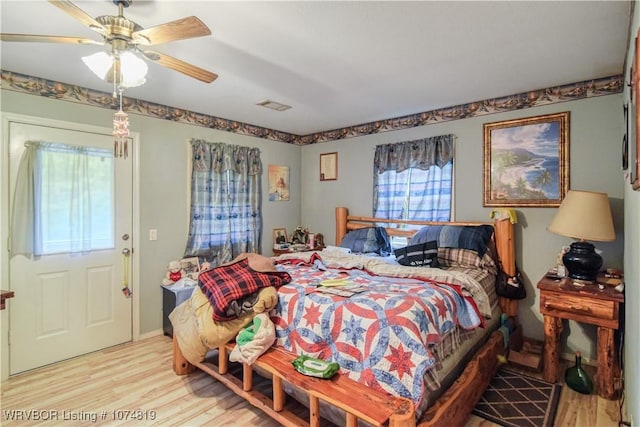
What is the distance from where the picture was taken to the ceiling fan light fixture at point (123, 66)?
1.68 meters

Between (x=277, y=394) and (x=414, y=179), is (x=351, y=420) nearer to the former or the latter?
(x=277, y=394)

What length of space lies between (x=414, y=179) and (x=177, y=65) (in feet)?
9.08

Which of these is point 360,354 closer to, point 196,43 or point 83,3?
point 196,43

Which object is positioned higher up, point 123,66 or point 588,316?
point 123,66

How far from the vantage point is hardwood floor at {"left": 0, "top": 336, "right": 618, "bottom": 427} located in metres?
2.10

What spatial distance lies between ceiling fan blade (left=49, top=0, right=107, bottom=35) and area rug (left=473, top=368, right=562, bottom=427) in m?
3.11

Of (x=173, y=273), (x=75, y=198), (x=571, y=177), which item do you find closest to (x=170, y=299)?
(x=173, y=273)

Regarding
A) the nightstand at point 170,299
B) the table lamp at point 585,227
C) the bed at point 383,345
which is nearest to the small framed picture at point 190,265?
the nightstand at point 170,299

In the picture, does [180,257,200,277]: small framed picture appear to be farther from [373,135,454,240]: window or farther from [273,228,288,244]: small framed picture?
[373,135,454,240]: window

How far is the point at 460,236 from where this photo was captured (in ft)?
10.2

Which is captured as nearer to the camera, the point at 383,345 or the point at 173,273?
the point at 383,345

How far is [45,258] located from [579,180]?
15.4ft

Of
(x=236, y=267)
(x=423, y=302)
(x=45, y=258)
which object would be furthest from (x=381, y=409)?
(x=45, y=258)

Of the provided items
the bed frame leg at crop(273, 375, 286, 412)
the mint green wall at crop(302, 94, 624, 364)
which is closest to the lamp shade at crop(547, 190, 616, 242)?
the mint green wall at crop(302, 94, 624, 364)
